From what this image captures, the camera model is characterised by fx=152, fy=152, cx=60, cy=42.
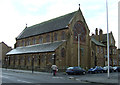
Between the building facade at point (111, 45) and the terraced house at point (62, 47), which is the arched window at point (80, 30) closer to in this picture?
the terraced house at point (62, 47)

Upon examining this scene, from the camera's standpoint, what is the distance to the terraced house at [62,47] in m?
37.4

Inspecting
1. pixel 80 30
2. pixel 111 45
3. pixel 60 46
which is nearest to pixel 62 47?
pixel 60 46

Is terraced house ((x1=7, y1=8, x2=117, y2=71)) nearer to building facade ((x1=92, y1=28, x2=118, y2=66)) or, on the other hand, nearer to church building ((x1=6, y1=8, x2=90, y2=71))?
church building ((x1=6, y1=8, x2=90, y2=71))

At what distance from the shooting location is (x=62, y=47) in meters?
37.2

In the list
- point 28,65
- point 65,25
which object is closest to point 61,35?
point 65,25

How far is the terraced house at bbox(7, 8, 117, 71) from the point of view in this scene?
37.4 meters

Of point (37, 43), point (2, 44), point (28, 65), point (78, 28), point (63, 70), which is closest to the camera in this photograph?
point (63, 70)

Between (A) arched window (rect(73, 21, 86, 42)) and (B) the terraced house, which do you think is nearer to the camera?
(B) the terraced house

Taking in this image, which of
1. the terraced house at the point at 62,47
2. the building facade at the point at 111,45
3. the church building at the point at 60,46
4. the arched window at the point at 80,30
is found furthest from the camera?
the building facade at the point at 111,45

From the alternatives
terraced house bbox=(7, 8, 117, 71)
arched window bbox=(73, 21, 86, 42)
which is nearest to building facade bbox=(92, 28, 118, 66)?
terraced house bbox=(7, 8, 117, 71)

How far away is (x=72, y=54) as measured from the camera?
128 ft

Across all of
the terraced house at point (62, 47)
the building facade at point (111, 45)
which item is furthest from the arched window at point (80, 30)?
the building facade at point (111, 45)

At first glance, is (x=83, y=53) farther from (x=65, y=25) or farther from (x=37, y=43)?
(x=37, y=43)

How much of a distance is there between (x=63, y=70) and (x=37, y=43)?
16632 millimetres
